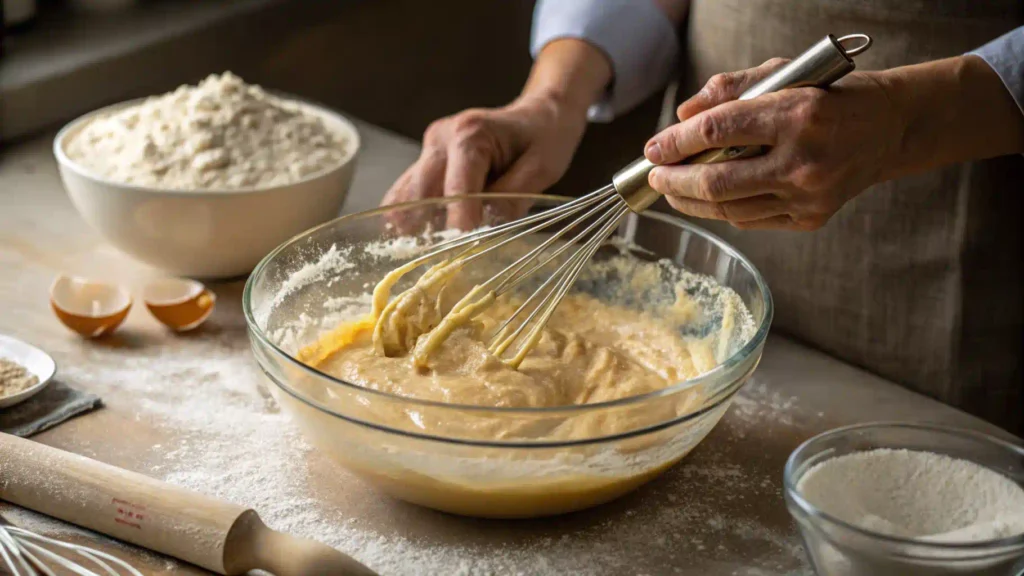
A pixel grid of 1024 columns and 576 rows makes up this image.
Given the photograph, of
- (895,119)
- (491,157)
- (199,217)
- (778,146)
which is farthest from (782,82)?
(199,217)

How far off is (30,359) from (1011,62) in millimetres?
1158

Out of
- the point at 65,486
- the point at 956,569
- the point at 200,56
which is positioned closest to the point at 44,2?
the point at 200,56

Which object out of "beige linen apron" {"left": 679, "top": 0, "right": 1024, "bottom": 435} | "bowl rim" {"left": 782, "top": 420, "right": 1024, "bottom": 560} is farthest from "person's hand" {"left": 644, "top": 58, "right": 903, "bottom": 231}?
"beige linen apron" {"left": 679, "top": 0, "right": 1024, "bottom": 435}

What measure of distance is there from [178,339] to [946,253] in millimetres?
1033

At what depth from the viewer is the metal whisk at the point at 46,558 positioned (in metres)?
0.93

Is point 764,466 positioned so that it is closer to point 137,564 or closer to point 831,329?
point 831,329

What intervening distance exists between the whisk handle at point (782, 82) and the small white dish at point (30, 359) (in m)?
0.67

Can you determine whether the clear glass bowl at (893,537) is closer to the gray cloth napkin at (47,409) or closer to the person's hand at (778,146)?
the person's hand at (778,146)

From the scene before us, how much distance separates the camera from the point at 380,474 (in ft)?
3.32

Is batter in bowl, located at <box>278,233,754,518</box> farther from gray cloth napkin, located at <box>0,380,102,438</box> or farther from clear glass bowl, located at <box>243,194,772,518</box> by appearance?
gray cloth napkin, located at <box>0,380,102,438</box>

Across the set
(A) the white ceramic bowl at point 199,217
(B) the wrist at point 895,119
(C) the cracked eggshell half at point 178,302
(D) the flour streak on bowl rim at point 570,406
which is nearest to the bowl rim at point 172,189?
(A) the white ceramic bowl at point 199,217

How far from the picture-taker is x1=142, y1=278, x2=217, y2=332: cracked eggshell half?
4.49 ft

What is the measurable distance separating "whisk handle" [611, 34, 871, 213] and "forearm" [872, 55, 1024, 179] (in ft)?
0.46

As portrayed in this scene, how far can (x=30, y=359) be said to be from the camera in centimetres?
124
